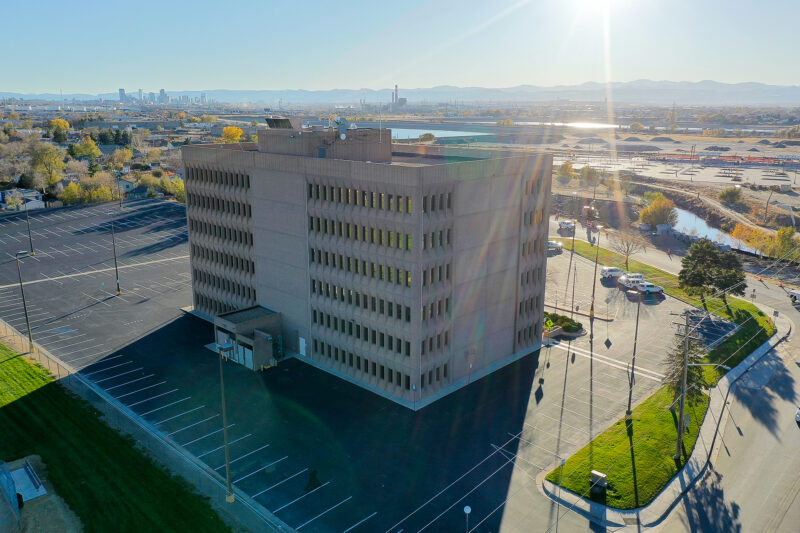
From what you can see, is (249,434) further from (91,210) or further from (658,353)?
(91,210)

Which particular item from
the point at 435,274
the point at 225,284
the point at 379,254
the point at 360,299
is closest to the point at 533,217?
the point at 435,274

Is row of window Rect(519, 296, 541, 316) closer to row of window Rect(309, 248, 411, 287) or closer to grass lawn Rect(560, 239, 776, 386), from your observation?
row of window Rect(309, 248, 411, 287)

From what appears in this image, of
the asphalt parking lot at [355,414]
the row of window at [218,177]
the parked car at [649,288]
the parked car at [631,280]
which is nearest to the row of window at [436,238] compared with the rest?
the asphalt parking lot at [355,414]

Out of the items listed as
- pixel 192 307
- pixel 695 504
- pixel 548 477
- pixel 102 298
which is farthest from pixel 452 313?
pixel 102 298

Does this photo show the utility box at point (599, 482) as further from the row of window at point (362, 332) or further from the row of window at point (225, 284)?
the row of window at point (225, 284)

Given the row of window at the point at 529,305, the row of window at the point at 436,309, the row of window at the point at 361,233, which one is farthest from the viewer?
the row of window at the point at 529,305

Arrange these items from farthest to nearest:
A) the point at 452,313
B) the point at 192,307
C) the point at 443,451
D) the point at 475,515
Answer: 1. the point at 192,307
2. the point at 452,313
3. the point at 443,451
4. the point at 475,515

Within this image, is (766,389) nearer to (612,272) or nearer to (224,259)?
(612,272)
